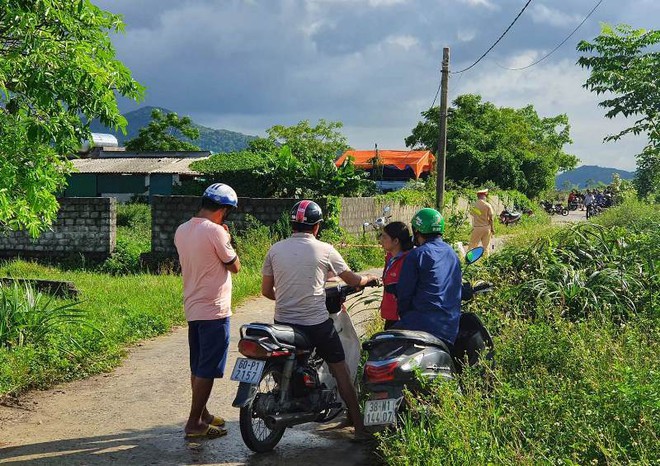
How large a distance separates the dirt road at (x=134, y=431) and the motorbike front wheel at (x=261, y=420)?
0.10m

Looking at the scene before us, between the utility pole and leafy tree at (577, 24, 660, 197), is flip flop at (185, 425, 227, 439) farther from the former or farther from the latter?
the utility pole

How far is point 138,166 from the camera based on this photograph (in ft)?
139

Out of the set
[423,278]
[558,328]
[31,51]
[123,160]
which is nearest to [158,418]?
[423,278]

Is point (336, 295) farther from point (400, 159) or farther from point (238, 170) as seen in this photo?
point (400, 159)

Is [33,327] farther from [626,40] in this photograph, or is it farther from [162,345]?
[626,40]

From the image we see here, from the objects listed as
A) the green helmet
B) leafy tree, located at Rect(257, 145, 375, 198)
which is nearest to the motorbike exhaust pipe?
the green helmet

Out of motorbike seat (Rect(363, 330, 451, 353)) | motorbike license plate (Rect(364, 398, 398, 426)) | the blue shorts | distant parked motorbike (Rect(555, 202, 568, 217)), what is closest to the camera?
motorbike license plate (Rect(364, 398, 398, 426))

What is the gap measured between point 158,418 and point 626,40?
1160cm

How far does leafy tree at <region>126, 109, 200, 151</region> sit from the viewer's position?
61.8 meters

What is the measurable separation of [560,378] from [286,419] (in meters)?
1.94

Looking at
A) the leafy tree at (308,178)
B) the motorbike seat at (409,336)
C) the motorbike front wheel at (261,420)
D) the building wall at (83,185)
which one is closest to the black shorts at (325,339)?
the motorbike front wheel at (261,420)

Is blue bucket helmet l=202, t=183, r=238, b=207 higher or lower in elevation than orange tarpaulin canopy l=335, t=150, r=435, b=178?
lower

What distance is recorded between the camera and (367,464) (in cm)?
560

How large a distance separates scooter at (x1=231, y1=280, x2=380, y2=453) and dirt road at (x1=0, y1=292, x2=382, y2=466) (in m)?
0.24
